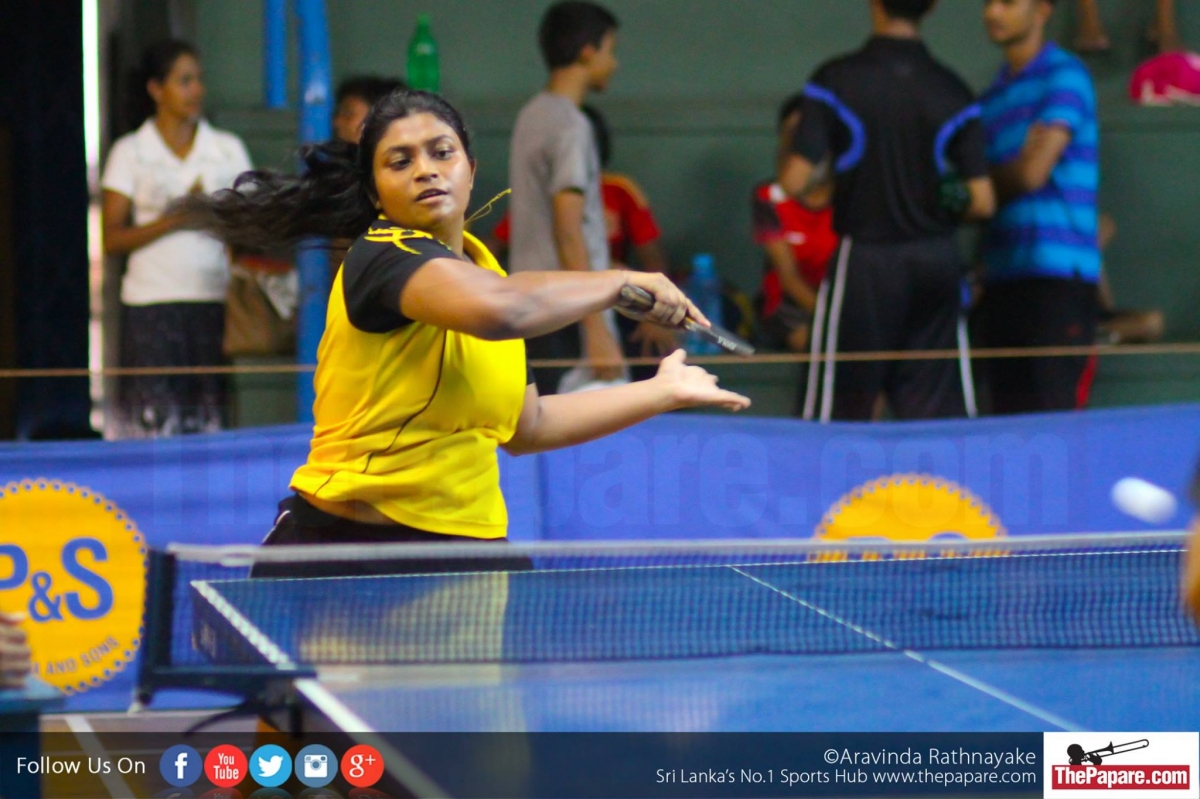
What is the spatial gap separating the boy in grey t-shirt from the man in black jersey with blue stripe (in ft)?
2.45

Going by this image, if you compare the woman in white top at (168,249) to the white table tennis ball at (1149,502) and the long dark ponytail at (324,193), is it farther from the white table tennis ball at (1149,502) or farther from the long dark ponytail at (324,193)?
the white table tennis ball at (1149,502)

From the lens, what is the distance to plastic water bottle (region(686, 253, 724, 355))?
657cm

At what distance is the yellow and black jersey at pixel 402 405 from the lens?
110 inches

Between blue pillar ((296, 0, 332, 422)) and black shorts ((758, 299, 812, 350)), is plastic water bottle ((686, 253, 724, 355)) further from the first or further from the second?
blue pillar ((296, 0, 332, 422))

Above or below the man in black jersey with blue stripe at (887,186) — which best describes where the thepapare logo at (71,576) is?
below

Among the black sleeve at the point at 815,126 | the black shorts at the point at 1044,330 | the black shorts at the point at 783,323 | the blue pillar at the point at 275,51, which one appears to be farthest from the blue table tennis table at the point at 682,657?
the blue pillar at the point at 275,51

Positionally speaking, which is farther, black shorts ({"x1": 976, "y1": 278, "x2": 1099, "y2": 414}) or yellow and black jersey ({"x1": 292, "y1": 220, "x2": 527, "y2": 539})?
black shorts ({"x1": 976, "y1": 278, "x2": 1099, "y2": 414})

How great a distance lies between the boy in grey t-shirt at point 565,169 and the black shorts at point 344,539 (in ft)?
8.17

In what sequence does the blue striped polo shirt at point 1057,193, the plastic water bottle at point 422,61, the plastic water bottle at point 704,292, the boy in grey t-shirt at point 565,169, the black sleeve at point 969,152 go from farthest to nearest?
the plastic water bottle at point 704,292 < the plastic water bottle at point 422,61 < the blue striped polo shirt at point 1057,193 < the black sleeve at point 969,152 < the boy in grey t-shirt at point 565,169

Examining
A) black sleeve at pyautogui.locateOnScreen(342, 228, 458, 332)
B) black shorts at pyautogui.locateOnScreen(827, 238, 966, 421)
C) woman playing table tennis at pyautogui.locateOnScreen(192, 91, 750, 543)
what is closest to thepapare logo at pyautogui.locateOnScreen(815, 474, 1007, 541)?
black shorts at pyautogui.locateOnScreen(827, 238, 966, 421)

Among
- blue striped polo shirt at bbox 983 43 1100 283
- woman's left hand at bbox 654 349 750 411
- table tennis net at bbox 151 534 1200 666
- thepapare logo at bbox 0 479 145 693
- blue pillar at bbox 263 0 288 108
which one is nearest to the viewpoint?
table tennis net at bbox 151 534 1200 666

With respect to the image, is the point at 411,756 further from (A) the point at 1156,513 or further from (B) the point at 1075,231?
(B) the point at 1075,231

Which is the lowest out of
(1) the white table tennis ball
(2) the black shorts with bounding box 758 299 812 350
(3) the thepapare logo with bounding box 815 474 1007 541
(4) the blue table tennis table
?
(4) the blue table tennis table

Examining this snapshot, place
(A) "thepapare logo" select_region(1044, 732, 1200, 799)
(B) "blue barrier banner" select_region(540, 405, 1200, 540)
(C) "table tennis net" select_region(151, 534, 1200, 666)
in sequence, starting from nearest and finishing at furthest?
(A) "thepapare logo" select_region(1044, 732, 1200, 799), (C) "table tennis net" select_region(151, 534, 1200, 666), (B) "blue barrier banner" select_region(540, 405, 1200, 540)
